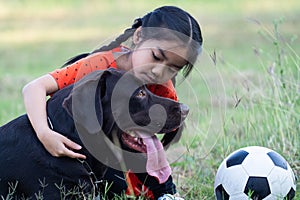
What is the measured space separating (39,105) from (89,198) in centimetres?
64

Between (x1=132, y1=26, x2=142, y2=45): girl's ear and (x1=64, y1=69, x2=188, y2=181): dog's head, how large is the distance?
0.48m

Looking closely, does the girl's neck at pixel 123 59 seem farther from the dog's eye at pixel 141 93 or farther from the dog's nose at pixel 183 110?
the dog's nose at pixel 183 110

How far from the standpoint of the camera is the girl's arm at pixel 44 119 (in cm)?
419

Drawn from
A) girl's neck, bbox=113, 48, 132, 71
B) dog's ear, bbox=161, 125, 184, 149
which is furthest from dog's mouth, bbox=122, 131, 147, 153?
girl's neck, bbox=113, 48, 132, 71

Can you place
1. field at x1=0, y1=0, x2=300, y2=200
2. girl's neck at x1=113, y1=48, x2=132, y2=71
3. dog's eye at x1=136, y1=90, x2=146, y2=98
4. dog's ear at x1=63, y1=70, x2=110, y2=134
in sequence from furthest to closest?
field at x1=0, y1=0, x2=300, y2=200, girl's neck at x1=113, y1=48, x2=132, y2=71, dog's eye at x1=136, y1=90, x2=146, y2=98, dog's ear at x1=63, y1=70, x2=110, y2=134

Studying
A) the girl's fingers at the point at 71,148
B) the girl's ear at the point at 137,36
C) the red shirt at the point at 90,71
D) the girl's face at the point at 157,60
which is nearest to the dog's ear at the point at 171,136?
the red shirt at the point at 90,71

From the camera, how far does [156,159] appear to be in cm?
444

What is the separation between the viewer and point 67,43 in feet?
49.2

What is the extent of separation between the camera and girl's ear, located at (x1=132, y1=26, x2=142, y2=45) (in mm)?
4797

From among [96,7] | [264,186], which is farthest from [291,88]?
[96,7]

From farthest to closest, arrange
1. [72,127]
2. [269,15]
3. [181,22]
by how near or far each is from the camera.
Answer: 1. [269,15]
2. [181,22]
3. [72,127]

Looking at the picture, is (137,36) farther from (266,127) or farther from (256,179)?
(266,127)

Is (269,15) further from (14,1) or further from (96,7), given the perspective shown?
(14,1)

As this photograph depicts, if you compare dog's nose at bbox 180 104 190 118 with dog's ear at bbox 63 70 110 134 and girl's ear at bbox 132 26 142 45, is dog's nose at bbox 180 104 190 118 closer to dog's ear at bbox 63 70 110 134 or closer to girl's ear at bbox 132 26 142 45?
dog's ear at bbox 63 70 110 134
